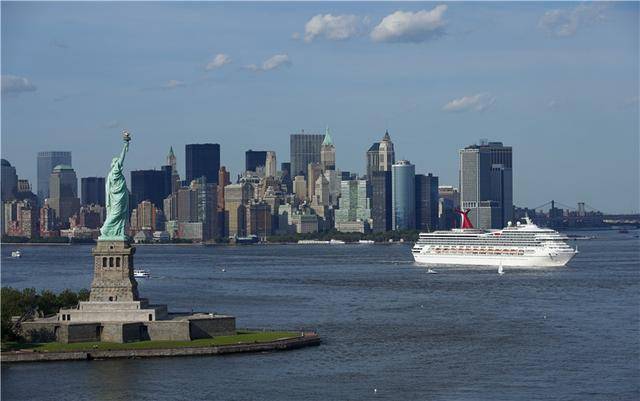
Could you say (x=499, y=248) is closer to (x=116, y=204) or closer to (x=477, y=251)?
(x=477, y=251)

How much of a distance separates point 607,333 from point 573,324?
4142mm

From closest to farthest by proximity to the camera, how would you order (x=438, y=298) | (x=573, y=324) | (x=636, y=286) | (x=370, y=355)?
(x=370, y=355), (x=573, y=324), (x=438, y=298), (x=636, y=286)

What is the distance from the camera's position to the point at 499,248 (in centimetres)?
12356

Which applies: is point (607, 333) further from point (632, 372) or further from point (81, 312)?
point (81, 312)

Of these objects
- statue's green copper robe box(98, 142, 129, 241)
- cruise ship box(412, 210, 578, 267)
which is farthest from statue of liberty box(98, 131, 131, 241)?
cruise ship box(412, 210, 578, 267)

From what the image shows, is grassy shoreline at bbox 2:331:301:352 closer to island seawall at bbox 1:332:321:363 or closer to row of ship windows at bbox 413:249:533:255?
island seawall at bbox 1:332:321:363

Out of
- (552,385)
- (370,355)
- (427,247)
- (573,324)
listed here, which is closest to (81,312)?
(370,355)

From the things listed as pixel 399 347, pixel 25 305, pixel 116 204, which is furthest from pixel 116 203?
pixel 399 347

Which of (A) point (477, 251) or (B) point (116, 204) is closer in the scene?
(B) point (116, 204)

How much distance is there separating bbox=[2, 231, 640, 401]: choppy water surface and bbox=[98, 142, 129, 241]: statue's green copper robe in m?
6.73

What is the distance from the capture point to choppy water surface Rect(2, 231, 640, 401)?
44.0 m

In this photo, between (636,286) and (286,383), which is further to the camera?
(636,286)

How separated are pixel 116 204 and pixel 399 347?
11.5 metres

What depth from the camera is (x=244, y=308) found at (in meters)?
71.4
